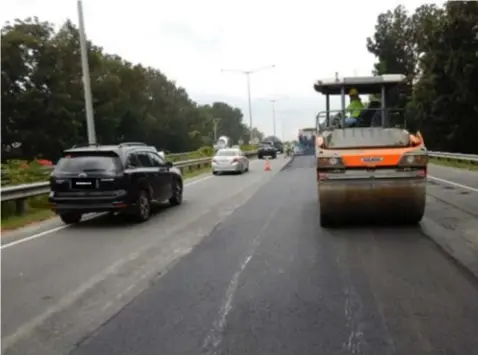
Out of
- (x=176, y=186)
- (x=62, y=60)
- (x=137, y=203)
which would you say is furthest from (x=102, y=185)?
(x=62, y=60)

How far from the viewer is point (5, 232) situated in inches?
495

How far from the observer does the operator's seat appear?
1338 cm

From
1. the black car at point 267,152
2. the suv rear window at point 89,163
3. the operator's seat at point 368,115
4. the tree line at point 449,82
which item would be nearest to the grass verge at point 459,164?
the tree line at point 449,82

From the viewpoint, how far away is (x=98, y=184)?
12617 mm

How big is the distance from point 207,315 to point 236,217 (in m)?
7.50

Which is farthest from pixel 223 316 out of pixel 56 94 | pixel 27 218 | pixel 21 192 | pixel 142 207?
pixel 56 94

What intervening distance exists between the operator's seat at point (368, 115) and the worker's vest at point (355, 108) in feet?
0.30

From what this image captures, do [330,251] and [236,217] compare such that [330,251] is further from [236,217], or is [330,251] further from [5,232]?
[5,232]

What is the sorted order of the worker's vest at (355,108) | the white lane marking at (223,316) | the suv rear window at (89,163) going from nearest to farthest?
the white lane marking at (223,316), the suv rear window at (89,163), the worker's vest at (355,108)

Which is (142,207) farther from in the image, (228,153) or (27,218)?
(228,153)

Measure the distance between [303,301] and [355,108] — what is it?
26.4 ft

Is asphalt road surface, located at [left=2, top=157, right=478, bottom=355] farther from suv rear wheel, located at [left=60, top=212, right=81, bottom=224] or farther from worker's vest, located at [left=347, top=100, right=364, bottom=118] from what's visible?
worker's vest, located at [left=347, top=100, right=364, bottom=118]

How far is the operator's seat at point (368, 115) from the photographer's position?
43.9 ft

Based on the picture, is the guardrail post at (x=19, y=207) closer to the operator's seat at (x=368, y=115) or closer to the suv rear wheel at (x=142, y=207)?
the suv rear wheel at (x=142, y=207)
